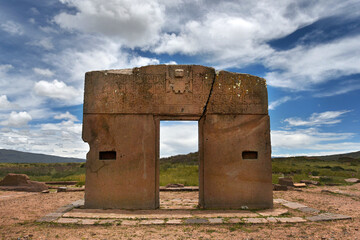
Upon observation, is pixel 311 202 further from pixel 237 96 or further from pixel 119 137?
pixel 119 137

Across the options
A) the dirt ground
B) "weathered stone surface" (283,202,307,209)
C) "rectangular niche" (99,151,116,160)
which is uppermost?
"rectangular niche" (99,151,116,160)

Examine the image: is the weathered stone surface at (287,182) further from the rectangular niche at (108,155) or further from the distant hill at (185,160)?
the distant hill at (185,160)

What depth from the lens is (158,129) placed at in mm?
6695

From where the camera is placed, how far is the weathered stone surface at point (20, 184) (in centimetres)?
1043

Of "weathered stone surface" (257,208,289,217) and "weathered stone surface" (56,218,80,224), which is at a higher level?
"weathered stone surface" (257,208,289,217)

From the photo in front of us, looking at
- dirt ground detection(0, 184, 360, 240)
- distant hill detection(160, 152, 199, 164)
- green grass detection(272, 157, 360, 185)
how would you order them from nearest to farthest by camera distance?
dirt ground detection(0, 184, 360, 240) → green grass detection(272, 157, 360, 185) → distant hill detection(160, 152, 199, 164)

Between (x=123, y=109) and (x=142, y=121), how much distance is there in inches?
21.9

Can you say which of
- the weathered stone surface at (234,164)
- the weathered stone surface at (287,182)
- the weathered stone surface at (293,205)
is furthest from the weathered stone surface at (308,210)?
the weathered stone surface at (287,182)

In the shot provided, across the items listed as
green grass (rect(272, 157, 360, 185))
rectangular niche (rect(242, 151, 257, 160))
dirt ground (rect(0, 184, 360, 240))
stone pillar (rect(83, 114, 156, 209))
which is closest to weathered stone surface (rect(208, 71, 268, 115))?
rectangular niche (rect(242, 151, 257, 160))

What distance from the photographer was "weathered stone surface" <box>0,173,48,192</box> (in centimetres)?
1043

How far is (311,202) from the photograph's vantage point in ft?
24.6

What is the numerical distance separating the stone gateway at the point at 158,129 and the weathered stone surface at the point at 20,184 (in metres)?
5.33

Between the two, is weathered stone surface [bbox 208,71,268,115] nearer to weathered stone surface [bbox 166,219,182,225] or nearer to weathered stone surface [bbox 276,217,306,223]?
weathered stone surface [bbox 276,217,306,223]

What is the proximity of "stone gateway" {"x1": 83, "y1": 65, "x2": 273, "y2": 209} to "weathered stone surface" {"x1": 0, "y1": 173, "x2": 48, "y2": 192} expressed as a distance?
17.5 feet
